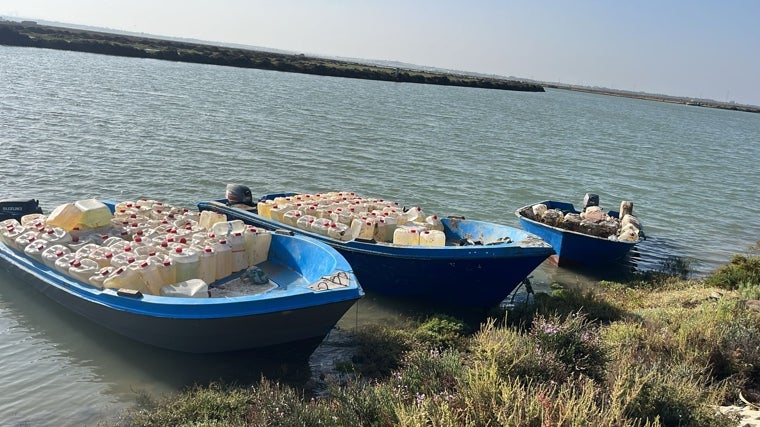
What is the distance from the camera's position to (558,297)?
441 inches

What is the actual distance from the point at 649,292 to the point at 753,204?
19.4 meters

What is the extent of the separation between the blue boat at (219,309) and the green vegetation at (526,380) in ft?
2.38

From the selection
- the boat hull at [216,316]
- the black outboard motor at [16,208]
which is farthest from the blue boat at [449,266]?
the black outboard motor at [16,208]

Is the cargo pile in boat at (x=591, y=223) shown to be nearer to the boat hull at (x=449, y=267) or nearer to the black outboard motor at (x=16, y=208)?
the boat hull at (x=449, y=267)

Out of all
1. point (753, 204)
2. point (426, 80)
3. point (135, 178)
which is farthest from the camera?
point (426, 80)

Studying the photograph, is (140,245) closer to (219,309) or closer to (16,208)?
(219,309)

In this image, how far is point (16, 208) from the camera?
1175cm

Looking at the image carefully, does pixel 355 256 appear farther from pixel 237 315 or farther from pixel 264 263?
pixel 237 315

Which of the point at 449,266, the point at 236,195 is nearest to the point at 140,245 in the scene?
the point at 236,195

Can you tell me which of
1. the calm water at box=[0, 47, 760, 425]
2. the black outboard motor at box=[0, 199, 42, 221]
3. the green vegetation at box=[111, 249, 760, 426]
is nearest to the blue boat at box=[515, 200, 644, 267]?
the calm water at box=[0, 47, 760, 425]

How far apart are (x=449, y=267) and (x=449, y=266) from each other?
2 centimetres

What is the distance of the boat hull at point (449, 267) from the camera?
390 inches

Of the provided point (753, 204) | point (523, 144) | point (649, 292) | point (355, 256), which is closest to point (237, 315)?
point (355, 256)

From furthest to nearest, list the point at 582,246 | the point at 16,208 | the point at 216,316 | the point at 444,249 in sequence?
the point at 582,246
the point at 16,208
the point at 444,249
the point at 216,316
